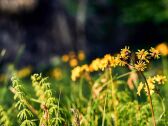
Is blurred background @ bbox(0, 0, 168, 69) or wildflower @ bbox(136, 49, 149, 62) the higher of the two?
blurred background @ bbox(0, 0, 168, 69)

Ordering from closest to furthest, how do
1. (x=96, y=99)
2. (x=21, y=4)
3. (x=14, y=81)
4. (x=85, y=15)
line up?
(x=14, y=81) → (x=96, y=99) → (x=21, y=4) → (x=85, y=15)

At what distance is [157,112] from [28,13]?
1092cm

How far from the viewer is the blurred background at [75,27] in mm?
13898

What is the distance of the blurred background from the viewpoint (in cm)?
1390

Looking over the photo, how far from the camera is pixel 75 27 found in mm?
15305

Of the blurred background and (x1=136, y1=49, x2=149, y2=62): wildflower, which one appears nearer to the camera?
(x1=136, y1=49, x2=149, y2=62): wildflower

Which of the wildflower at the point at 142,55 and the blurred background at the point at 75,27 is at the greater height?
the blurred background at the point at 75,27

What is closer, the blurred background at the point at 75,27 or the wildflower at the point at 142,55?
the wildflower at the point at 142,55

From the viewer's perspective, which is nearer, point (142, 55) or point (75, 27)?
point (142, 55)

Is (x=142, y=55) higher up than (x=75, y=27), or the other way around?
(x=75, y=27)

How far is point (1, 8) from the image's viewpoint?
43.9 ft

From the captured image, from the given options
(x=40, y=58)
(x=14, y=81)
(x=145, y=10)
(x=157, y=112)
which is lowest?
(x=14, y=81)

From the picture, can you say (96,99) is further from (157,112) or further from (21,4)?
(21,4)

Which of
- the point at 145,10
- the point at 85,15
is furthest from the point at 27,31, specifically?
the point at 145,10
